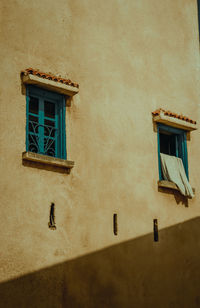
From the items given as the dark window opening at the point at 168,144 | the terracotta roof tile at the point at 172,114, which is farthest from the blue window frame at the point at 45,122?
the dark window opening at the point at 168,144

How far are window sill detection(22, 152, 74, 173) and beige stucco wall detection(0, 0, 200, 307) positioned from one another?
0.48ft

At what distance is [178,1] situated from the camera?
14633 mm

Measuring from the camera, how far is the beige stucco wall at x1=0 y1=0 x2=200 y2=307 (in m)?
10.2

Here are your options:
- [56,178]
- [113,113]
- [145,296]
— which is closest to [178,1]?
[113,113]

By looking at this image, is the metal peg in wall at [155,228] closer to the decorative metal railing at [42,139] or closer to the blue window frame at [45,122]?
the blue window frame at [45,122]

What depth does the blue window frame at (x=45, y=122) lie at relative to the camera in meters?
10.7

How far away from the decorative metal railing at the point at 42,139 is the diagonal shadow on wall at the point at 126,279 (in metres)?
2.15

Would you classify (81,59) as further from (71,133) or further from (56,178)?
(56,178)

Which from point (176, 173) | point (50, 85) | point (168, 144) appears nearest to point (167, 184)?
point (176, 173)

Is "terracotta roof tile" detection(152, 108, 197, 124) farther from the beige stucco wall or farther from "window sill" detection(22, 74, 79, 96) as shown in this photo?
"window sill" detection(22, 74, 79, 96)

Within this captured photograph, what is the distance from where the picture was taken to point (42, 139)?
10.8m

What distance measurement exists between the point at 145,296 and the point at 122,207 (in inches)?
74.2

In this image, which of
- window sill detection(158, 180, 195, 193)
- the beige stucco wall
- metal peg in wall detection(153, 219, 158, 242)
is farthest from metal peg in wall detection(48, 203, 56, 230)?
window sill detection(158, 180, 195, 193)

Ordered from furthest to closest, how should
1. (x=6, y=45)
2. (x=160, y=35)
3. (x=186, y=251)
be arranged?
(x=160, y=35)
(x=186, y=251)
(x=6, y=45)
